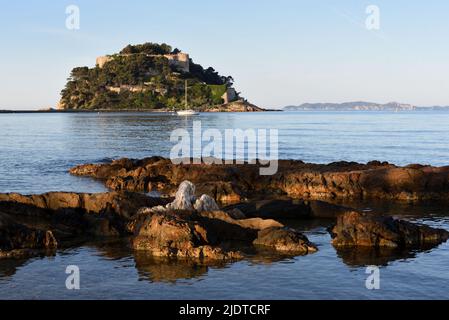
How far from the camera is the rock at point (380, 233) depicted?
2203 centimetres

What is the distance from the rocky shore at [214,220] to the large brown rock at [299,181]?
0.21 ft

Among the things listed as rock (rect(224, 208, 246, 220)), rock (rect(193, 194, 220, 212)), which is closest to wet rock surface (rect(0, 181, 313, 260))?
rock (rect(193, 194, 220, 212))

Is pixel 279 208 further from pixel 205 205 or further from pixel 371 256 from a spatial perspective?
pixel 371 256

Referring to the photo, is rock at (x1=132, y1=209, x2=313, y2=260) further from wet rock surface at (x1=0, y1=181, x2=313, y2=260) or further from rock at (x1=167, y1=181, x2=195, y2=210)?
rock at (x1=167, y1=181, x2=195, y2=210)

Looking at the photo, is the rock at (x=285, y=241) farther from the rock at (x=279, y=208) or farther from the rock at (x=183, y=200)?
the rock at (x=279, y=208)

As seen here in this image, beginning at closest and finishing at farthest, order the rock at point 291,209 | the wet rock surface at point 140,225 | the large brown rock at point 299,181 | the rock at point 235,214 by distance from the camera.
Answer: the wet rock surface at point 140,225 < the rock at point 235,214 < the rock at point 291,209 < the large brown rock at point 299,181

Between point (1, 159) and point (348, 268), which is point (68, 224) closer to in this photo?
point (348, 268)

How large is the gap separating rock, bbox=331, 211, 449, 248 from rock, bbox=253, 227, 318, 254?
1.38m

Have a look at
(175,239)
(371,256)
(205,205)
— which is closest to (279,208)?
(205,205)

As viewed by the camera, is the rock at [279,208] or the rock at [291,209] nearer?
the rock at [279,208]

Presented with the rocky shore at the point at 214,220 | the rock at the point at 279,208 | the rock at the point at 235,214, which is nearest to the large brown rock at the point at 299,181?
the rocky shore at the point at 214,220

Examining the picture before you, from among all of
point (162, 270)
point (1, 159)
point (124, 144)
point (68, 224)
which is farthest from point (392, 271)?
point (124, 144)
